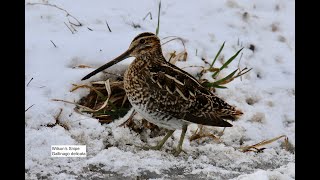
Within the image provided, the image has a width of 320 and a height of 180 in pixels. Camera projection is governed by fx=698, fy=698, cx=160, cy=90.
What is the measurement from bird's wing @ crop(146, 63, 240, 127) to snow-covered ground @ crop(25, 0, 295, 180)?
0.22m

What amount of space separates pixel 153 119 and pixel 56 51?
0.99 metres

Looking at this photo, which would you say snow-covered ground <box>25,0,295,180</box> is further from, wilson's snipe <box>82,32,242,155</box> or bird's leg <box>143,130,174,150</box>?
wilson's snipe <box>82,32,242,155</box>

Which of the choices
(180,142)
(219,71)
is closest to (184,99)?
(180,142)

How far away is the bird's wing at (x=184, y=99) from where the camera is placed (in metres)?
3.96

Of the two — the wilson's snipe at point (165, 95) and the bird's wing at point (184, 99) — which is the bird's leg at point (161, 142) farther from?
the bird's wing at point (184, 99)

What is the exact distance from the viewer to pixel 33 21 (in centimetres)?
485

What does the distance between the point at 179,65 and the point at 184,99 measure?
29.2 inches

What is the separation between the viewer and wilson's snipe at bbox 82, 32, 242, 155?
3961mm

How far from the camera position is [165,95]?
3.99m

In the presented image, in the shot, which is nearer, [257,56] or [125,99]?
[125,99]

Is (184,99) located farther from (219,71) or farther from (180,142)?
(219,71)
